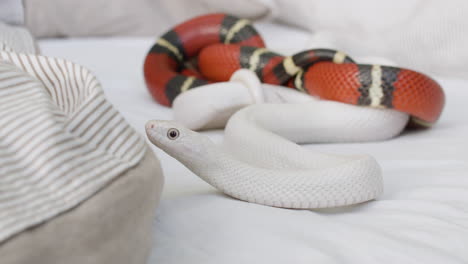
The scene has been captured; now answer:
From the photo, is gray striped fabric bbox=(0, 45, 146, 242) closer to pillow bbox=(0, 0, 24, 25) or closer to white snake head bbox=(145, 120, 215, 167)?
white snake head bbox=(145, 120, 215, 167)

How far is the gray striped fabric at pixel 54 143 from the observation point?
1.61 ft

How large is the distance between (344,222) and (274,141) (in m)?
0.31

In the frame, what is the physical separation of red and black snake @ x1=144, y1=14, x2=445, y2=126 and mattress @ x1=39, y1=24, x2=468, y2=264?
0.13 meters

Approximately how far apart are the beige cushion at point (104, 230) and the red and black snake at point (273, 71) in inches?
29.6

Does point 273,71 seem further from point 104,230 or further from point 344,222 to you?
point 104,230

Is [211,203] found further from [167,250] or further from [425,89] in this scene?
[425,89]

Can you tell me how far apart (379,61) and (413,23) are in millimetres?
349

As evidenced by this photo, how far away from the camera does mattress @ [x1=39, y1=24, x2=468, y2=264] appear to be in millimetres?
633

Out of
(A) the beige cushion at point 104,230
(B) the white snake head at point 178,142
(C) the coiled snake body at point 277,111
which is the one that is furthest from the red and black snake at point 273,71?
(A) the beige cushion at point 104,230

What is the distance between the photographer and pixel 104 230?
1.69 feet

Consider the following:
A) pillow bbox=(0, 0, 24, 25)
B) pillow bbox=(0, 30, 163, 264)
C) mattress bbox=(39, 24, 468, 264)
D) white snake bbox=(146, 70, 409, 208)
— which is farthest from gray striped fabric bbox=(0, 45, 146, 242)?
pillow bbox=(0, 0, 24, 25)

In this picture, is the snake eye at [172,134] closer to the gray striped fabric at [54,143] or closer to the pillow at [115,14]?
the gray striped fabric at [54,143]

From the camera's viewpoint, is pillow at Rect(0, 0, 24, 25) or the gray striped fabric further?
pillow at Rect(0, 0, 24, 25)

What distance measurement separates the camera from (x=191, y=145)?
87 centimetres
